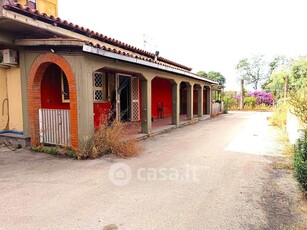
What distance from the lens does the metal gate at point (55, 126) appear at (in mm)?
6363

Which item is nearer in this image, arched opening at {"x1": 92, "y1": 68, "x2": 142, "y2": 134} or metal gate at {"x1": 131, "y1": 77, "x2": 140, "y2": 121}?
arched opening at {"x1": 92, "y1": 68, "x2": 142, "y2": 134}

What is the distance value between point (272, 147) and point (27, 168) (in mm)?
7078

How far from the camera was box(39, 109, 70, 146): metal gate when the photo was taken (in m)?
6.36

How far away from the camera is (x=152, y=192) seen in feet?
12.7

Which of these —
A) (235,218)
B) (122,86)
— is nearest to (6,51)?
(122,86)

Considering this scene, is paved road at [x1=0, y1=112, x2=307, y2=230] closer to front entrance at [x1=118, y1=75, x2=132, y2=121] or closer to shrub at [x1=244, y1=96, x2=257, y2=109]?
front entrance at [x1=118, y1=75, x2=132, y2=121]

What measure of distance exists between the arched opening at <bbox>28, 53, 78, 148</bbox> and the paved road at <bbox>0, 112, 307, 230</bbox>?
2.17ft

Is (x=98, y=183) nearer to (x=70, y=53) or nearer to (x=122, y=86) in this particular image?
(x=70, y=53)

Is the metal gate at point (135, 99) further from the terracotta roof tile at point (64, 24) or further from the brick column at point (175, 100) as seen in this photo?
the brick column at point (175, 100)

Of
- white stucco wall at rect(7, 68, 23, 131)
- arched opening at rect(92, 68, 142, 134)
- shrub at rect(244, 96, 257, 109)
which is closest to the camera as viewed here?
white stucco wall at rect(7, 68, 23, 131)

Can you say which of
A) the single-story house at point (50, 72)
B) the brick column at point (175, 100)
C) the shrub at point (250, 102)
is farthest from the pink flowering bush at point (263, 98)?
the single-story house at point (50, 72)

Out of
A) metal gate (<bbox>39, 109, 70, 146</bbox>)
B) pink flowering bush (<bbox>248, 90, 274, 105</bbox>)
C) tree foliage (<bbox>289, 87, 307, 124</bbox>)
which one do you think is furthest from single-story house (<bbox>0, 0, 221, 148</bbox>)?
pink flowering bush (<bbox>248, 90, 274, 105</bbox>)

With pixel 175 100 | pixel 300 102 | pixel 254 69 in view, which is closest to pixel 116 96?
pixel 175 100

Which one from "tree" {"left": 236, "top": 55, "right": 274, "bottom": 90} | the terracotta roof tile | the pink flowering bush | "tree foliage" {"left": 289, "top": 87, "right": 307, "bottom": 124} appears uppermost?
"tree" {"left": 236, "top": 55, "right": 274, "bottom": 90}
